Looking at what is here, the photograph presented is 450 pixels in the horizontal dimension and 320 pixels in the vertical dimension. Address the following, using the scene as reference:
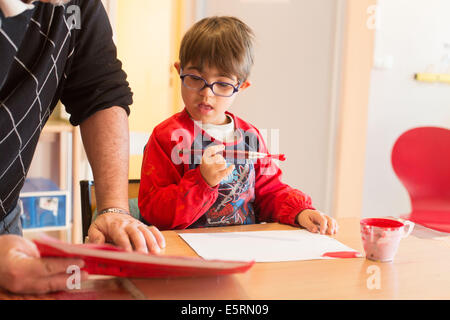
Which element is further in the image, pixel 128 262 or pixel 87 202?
pixel 87 202

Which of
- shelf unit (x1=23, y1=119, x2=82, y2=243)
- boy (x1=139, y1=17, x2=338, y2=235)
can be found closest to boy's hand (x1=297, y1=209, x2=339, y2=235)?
boy (x1=139, y1=17, x2=338, y2=235)

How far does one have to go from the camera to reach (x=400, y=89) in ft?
10.0

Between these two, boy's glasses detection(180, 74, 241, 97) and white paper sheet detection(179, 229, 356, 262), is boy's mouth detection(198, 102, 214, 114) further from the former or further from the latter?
white paper sheet detection(179, 229, 356, 262)

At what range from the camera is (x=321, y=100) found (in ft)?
9.38

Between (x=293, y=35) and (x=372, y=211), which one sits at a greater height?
(x=293, y=35)

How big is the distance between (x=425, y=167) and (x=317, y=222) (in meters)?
1.16

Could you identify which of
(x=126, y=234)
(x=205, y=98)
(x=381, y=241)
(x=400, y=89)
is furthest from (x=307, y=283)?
(x=400, y=89)

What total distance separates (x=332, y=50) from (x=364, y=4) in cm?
31

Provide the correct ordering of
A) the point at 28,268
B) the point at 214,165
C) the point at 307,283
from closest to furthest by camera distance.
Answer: the point at 28,268 → the point at 307,283 → the point at 214,165

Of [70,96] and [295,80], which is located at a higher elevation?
[295,80]

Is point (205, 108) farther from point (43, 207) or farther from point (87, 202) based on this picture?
point (43, 207)

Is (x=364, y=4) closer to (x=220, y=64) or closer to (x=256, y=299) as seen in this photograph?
(x=220, y=64)
